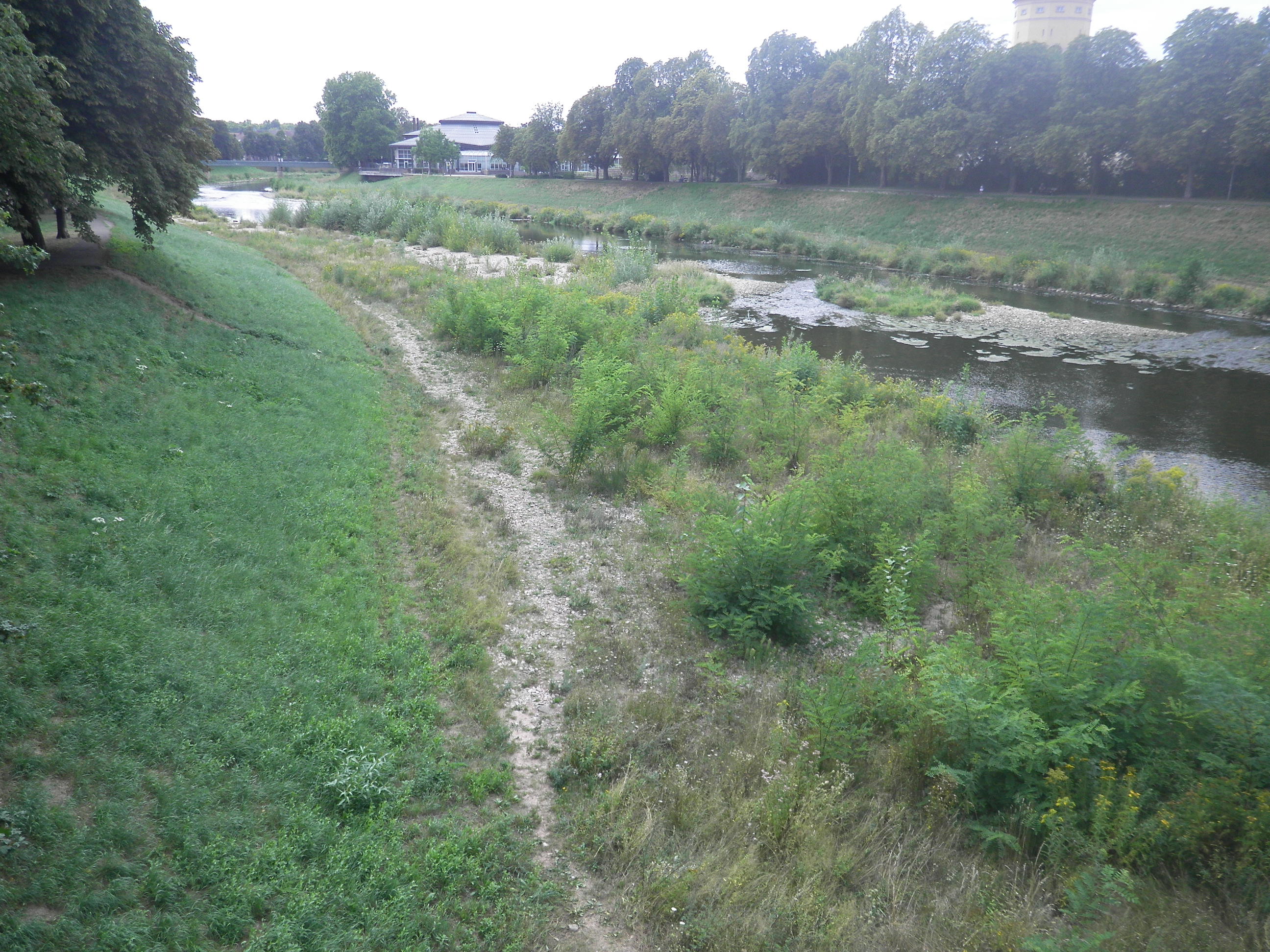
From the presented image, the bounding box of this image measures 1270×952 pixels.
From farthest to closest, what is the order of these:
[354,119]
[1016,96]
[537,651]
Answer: [354,119] → [1016,96] → [537,651]

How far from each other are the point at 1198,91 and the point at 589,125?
59.1 metres

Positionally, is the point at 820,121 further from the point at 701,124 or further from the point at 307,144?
the point at 307,144

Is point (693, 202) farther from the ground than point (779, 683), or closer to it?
farther from the ground

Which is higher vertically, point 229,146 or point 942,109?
point 229,146

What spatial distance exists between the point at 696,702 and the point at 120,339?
453 inches

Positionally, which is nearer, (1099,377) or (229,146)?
(1099,377)

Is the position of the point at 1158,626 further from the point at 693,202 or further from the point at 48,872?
the point at 693,202

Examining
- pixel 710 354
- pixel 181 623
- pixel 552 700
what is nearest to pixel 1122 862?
pixel 552 700

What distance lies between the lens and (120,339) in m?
12.4

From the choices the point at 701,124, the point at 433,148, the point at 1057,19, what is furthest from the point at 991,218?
the point at 433,148

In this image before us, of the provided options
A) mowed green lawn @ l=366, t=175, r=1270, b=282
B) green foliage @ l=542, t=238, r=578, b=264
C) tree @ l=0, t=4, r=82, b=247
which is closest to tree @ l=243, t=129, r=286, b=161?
mowed green lawn @ l=366, t=175, r=1270, b=282

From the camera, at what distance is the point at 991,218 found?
158 feet

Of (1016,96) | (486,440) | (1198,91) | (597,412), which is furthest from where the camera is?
(1016,96)

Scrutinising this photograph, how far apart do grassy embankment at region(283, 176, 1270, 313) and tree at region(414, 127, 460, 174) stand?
33.5 meters
